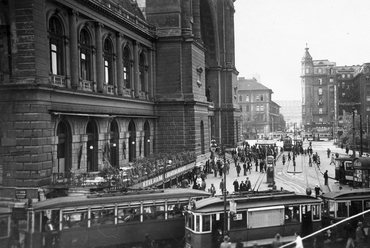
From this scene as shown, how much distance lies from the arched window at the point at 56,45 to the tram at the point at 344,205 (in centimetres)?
1832

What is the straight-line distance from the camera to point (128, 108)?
1469 inches

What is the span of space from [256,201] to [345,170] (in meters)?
18.5

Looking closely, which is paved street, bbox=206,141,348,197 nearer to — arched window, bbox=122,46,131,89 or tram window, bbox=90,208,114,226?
arched window, bbox=122,46,131,89

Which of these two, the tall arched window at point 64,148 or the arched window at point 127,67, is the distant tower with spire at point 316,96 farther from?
the tall arched window at point 64,148

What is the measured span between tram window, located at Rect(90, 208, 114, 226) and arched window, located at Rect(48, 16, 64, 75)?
1273cm

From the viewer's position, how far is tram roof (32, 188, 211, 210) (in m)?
16.2

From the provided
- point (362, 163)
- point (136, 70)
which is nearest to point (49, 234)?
point (362, 163)

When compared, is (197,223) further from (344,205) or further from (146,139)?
(146,139)

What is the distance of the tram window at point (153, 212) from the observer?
17.9 meters

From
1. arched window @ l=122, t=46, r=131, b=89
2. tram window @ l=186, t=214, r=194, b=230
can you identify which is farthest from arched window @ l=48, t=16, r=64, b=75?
tram window @ l=186, t=214, r=194, b=230

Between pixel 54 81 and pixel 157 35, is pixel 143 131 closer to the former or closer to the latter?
pixel 157 35

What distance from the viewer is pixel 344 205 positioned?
65.2ft

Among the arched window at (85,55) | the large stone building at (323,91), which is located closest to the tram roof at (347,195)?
the arched window at (85,55)

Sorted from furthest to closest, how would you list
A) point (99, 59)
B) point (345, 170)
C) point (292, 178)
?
point (292, 178), point (345, 170), point (99, 59)
